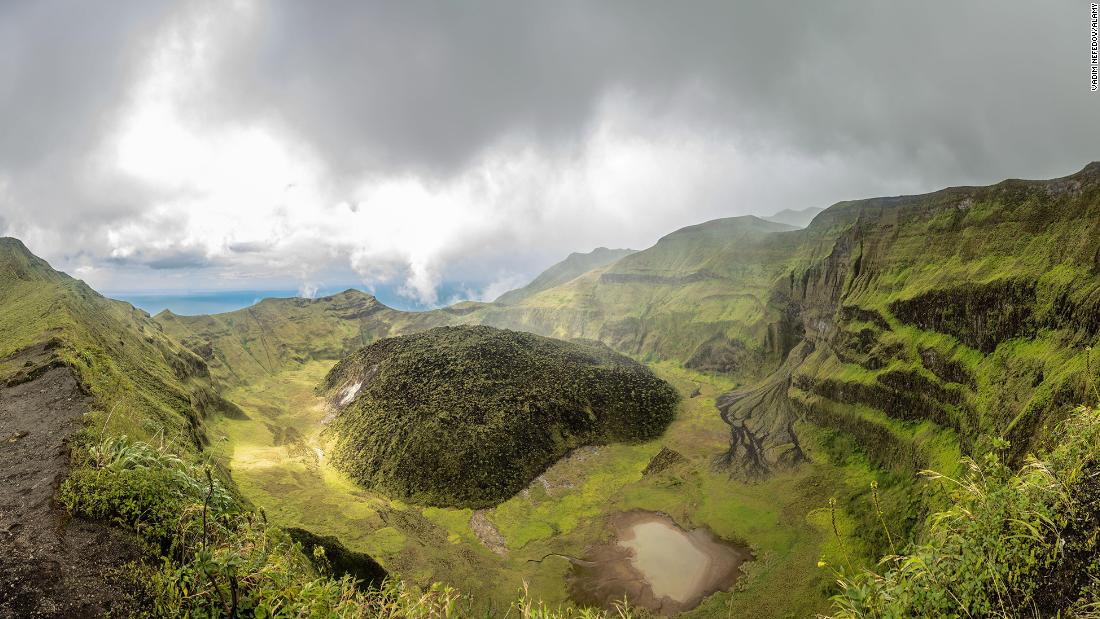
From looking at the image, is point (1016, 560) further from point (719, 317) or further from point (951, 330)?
point (719, 317)

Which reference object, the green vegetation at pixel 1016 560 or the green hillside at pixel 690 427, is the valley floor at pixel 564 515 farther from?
the green vegetation at pixel 1016 560

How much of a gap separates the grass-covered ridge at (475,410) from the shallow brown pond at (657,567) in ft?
55.8

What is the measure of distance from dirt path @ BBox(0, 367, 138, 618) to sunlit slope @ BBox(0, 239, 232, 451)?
8.74ft

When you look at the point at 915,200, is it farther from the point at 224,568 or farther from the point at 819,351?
the point at 224,568

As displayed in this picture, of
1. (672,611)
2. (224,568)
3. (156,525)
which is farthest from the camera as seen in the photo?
(672,611)

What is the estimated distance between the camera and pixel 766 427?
76.6 meters

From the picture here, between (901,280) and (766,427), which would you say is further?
(766,427)

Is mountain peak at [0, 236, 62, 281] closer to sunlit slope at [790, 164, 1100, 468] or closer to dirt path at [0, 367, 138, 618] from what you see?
dirt path at [0, 367, 138, 618]

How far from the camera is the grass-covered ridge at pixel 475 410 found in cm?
6203

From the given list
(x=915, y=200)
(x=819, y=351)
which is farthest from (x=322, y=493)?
(x=915, y=200)

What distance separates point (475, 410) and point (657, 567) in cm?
3574

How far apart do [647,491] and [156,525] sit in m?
60.0

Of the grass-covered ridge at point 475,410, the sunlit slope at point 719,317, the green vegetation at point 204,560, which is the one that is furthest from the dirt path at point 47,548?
the sunlit slope at point 719,317

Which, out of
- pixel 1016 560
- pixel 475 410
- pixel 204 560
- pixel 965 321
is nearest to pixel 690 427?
pixel 475 410
